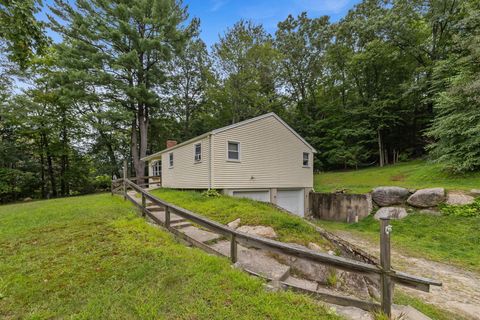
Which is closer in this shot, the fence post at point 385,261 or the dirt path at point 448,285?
the fence post at point 385,261

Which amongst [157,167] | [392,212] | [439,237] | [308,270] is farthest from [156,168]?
[439,237]

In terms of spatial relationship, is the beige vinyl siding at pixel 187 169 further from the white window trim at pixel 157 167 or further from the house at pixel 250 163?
the white window trim at pixel 157 167

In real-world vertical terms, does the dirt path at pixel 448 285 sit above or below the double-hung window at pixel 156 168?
below

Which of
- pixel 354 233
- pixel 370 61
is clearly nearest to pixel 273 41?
pixel 370 61

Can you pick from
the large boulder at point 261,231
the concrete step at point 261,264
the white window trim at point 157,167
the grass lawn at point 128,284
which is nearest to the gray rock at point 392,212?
the large boulder at point 261,231

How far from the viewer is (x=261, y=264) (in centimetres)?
395

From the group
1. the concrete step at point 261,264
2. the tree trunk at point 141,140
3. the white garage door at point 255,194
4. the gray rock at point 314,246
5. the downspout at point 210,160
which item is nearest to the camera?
the concrete step at point 261,264

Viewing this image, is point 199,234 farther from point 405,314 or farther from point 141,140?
point 141,140

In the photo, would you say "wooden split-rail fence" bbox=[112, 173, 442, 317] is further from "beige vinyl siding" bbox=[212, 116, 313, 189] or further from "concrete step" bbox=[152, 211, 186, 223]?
"beige vinyl siding" bbox=[212, 116, 313, 189]

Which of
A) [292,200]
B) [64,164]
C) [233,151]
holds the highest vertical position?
[233,151]

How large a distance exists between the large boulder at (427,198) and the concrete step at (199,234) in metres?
9.51

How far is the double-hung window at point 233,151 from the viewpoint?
11480 mm

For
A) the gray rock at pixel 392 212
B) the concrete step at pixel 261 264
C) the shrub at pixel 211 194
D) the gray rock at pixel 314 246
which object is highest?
the shrub at pixel 211 194

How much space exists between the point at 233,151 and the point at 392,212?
25.9ft
